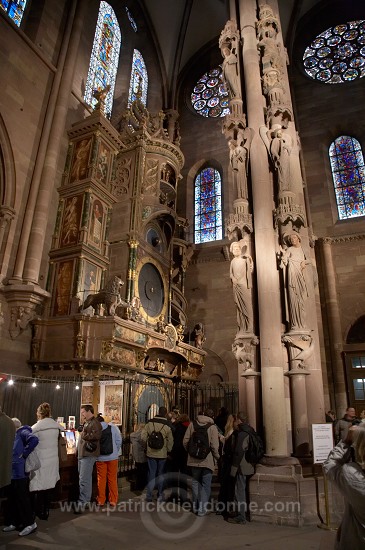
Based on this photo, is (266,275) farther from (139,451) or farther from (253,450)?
(139,451)

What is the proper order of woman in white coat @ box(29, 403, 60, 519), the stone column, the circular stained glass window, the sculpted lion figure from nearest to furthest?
woman in white coat @ box(29, 403, 60, 519)
the stone column
the sculpted lion figure
the circular stained glass window

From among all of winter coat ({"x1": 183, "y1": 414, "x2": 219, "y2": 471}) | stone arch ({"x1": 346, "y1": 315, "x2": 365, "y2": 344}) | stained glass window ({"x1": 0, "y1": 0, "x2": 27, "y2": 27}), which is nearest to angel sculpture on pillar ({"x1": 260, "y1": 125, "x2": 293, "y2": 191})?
winter coat ({"x1": 183, "y1": 414, "x2": 219, "y2": 471})

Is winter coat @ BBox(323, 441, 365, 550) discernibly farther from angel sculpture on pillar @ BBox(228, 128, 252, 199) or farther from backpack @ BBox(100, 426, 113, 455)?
angel sculpture on pillar @ BBox(228, 128, 252, 199)

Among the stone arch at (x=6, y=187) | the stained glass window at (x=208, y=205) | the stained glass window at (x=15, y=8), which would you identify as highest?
the stained glass window at (x=15, y=8)

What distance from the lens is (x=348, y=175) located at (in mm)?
16422

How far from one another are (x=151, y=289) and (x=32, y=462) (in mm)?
8409

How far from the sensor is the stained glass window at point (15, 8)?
12.5 meters

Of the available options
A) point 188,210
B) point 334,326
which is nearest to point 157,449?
point 334,326

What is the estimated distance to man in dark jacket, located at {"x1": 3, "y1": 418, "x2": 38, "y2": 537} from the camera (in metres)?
4.54

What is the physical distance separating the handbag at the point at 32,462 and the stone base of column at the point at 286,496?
111 inches

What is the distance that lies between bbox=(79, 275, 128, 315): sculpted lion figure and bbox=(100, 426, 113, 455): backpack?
4168mm

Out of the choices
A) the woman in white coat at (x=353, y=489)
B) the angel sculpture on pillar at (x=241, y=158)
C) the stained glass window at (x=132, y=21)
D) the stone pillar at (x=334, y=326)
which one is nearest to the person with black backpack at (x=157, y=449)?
the angel sculpture on pillar at (x=241, y=158)

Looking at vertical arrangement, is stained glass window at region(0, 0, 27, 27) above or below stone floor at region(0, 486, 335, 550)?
above

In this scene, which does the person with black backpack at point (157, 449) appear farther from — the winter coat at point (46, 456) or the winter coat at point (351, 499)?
the winter coat at point (351, 499)
